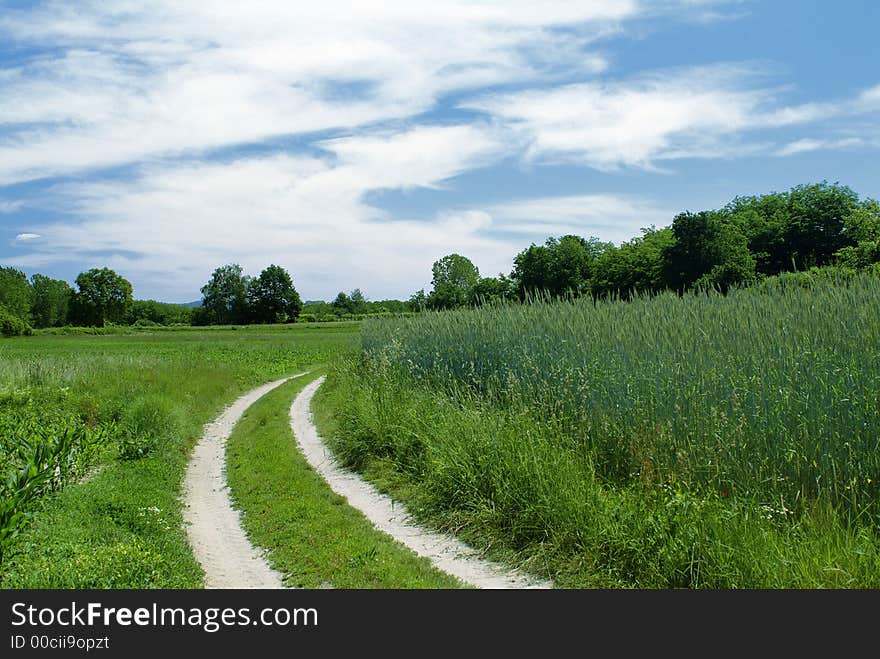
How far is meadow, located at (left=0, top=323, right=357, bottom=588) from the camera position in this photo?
620 centimetres

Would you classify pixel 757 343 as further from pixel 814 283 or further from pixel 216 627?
pixel 216 627

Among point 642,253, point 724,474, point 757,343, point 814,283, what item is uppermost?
point 642,253

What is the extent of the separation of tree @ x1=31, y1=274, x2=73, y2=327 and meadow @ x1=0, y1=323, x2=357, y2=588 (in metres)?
123

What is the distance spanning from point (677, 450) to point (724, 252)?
34.3 metres

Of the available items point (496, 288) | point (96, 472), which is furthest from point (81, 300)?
point (96, 472)

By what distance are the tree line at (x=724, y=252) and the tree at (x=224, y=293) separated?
66.8 meters

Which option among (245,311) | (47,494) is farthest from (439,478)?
(245,311)

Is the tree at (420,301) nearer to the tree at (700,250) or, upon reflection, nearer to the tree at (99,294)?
the tree at (700,250)

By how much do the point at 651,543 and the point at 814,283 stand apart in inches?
224

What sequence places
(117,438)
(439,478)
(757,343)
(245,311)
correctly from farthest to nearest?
(245,311)
(117,438)
(439,478)
(757,343)

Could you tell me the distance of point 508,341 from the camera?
38.4ft

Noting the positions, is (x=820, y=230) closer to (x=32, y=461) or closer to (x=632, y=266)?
(x=632, y=266)

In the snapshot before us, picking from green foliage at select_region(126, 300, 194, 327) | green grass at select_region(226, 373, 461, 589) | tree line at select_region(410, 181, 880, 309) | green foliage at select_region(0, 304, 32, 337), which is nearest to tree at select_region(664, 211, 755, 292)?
tree line at select_region(410, 181, 880, 309)

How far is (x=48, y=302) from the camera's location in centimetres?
13262
